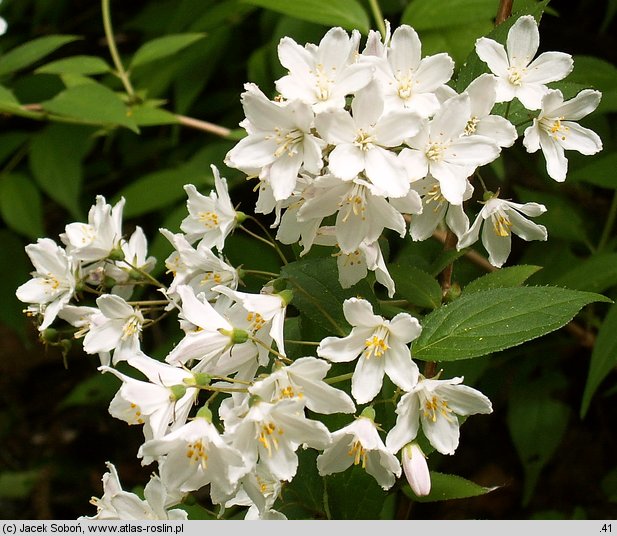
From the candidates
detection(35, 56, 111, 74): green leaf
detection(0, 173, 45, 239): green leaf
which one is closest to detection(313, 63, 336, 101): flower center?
detection(35, 56, 111, 74): green leaf

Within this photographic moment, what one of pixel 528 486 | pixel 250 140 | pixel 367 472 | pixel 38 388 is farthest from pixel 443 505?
pixel 38 388

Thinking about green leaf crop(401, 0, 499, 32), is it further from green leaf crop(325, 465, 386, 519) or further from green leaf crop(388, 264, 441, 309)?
green leaf crop(325, 465, 386, 519)

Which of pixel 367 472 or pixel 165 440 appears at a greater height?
pixel 165 440

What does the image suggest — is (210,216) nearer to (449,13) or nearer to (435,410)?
(435,410)

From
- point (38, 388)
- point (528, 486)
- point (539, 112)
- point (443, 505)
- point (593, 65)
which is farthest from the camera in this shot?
point (38, 388)

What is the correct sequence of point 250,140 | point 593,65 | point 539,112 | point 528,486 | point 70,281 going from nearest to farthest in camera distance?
point 250,140
point 539,112
point 70,281
point 593,65
point 528,486

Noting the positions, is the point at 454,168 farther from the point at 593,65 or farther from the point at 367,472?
the point at 593,65

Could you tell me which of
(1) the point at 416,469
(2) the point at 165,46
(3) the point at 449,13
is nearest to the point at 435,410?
(1) the point at 416,469
